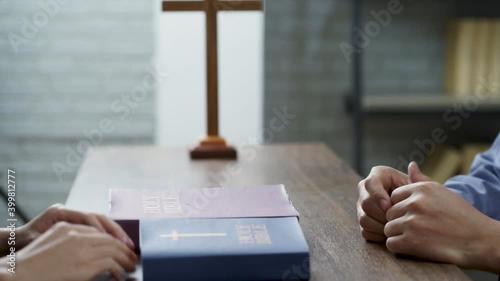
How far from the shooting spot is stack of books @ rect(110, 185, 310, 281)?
3.16 feet

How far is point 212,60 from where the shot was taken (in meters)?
1.91

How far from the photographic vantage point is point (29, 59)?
3473 millimetres

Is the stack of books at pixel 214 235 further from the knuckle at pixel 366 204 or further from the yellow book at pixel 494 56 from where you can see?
the yellow book at pixel 494 56

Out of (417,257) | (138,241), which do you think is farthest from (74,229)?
(417,257)

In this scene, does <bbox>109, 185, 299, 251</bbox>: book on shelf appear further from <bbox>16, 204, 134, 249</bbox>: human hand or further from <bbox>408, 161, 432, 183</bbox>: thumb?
<bbox>408, 161, 432, 183</bbox>: thumb

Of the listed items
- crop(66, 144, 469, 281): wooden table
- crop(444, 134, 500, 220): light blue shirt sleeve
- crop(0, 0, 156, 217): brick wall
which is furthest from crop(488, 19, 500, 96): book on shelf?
crop(444, 134, 500, 220): light blue shirt sleeve

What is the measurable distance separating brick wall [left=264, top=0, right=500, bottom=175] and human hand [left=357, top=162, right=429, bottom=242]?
93.7 inches

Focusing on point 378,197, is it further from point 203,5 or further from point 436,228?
point 203,5

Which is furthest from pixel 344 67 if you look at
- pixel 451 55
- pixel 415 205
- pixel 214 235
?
pixel 214 235

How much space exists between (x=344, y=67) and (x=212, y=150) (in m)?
1.85

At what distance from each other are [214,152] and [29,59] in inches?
73.5

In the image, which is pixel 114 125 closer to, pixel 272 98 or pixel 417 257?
pixel 272 98

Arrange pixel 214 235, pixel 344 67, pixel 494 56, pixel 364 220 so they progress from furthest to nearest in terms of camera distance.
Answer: pixel 344 67 < pixel 494 56 < pixel 364 220 < pixel 214 235

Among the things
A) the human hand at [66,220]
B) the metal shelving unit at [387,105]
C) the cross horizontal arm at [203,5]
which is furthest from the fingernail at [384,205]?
the metal shelving unit at [387,105]
